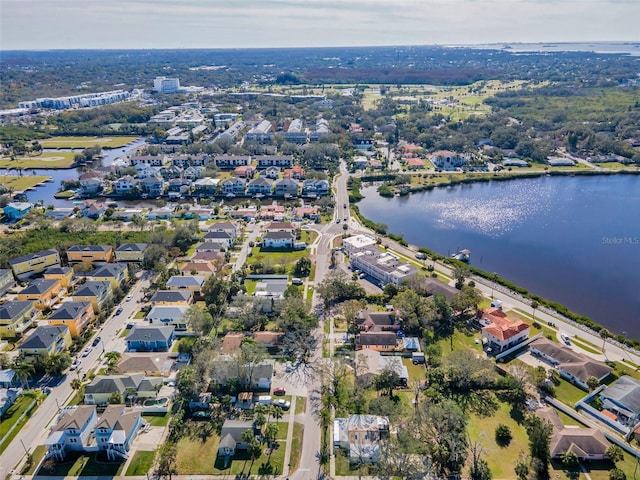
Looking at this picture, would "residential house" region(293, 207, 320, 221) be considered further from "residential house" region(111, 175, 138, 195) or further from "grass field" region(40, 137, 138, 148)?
"grass field" region(40, 137, 138, 148)

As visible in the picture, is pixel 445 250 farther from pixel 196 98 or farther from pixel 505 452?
pixel 196 98

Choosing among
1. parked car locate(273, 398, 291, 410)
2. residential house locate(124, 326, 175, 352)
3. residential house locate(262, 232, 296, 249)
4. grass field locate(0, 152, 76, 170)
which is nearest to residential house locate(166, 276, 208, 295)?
residential house locate(124, 326, 175, 352)

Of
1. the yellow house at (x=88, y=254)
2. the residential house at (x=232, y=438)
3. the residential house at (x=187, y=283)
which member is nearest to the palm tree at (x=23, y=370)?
the residential house at (x=187, y=283)

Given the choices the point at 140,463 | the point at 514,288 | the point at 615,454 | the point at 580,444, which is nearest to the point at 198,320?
the point at 140,463

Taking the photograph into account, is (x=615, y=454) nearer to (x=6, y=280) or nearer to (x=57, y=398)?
(x=57, y=398)

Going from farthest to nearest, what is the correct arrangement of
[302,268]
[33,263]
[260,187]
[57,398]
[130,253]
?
[260,187] → [130,253] → [302,268] → [33,263] → [57,398]

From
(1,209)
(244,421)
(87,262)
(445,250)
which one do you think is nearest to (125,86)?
(1,209)
